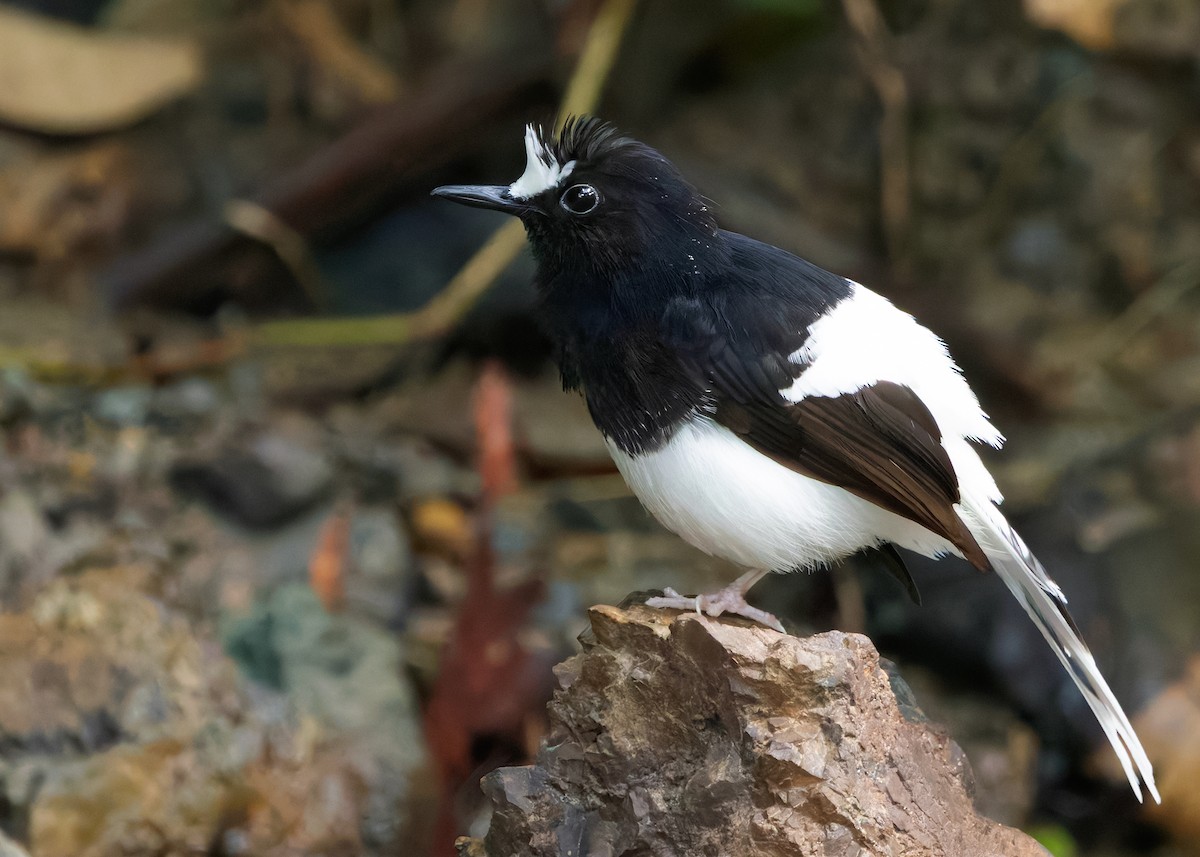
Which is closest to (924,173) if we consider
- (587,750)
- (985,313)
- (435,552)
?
(985,313)

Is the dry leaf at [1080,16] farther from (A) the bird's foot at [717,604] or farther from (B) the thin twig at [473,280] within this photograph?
(A) the bird's foot at [717,604]

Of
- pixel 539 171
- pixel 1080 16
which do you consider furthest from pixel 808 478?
pixel 1080 16

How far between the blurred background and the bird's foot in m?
1.47

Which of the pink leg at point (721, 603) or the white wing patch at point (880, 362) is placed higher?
the white wing patch at point (880, 362)

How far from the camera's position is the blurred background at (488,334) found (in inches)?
183

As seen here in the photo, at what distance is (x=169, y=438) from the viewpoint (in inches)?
224

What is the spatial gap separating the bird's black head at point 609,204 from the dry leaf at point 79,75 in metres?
4.09

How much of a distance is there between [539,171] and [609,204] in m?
0.19

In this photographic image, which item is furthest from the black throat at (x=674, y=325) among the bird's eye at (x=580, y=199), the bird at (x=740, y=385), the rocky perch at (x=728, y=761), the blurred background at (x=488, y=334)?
the blurred background at (x=488, y=334)

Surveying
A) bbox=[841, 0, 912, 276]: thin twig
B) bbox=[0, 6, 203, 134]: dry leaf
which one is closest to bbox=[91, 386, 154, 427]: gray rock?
bbox=[0, 6, 203, 134]: dry leaf

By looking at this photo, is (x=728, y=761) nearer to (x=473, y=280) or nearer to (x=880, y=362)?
(x=880, y=362)

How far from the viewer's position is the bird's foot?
2984 millimetres

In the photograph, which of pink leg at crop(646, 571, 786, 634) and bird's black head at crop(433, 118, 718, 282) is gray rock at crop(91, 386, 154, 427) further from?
pink leg at crop(646, 571, 786, 634)

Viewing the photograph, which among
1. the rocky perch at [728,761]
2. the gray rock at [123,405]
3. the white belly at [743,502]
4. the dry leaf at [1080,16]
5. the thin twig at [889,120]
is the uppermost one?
the dry leaf at [1080,16]
